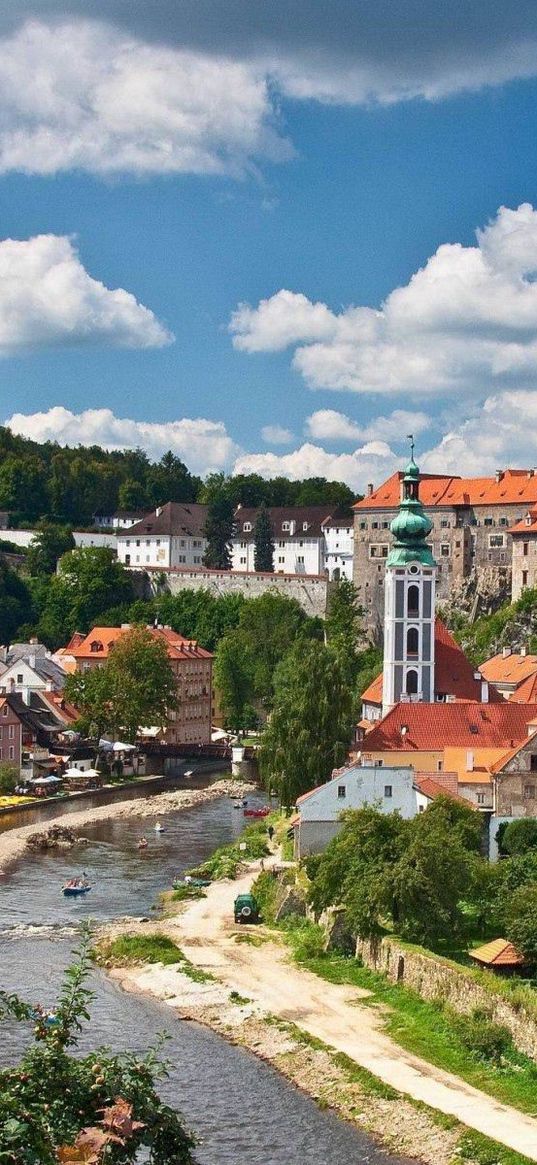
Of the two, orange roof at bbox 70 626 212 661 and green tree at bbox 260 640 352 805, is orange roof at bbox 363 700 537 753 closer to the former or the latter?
green tree at bbox 260 640 352 805

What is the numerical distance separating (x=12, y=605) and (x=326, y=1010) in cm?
8858

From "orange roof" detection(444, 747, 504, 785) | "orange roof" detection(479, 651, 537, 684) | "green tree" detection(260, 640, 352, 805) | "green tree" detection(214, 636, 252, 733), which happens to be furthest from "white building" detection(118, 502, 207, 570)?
"orange roof" detection(444, 747, 504, 785)

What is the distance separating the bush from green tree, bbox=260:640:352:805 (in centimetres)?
2270

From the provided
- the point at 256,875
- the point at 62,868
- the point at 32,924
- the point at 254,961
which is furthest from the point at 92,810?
the point at 254,961

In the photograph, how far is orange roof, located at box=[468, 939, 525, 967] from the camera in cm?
3397

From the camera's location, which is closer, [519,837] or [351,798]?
[519,837]

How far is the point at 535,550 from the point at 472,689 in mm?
33188

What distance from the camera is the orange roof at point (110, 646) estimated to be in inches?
3871

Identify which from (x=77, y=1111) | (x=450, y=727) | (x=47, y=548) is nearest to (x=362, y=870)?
(x=450, y=727)

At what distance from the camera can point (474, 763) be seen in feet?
163

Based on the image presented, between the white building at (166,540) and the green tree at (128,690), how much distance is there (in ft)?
145

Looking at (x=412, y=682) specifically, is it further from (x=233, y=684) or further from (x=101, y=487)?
(x=101, y=487)

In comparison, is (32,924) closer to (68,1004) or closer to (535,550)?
(68,1004)

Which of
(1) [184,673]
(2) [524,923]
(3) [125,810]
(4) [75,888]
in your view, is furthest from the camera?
(1) [184,673]
